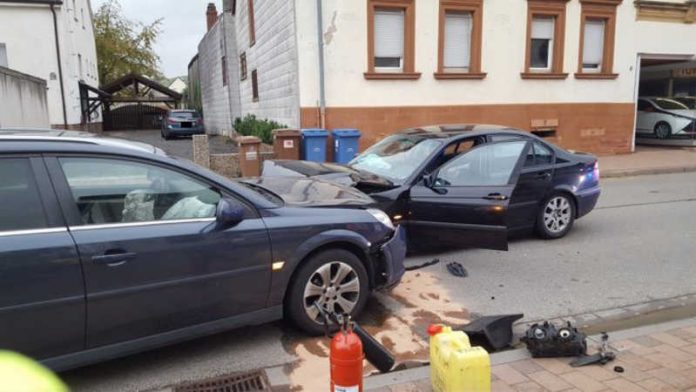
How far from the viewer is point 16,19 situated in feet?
61.8

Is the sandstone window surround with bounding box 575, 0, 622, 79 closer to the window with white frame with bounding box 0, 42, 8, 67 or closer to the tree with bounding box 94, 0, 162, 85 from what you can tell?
the window with white frame with bounding box 0, 42, 8, 67

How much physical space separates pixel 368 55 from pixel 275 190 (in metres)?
8.93

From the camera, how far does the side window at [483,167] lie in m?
5.91

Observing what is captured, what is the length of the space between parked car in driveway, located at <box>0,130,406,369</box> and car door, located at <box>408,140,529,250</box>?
65.9 inches

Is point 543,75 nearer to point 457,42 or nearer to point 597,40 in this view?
point 597,40

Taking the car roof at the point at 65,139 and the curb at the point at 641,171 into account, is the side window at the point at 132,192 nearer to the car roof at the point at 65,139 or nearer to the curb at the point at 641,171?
the car roof at the point at 65,139

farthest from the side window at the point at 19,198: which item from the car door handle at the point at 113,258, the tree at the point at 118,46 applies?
the tree at the point at 118,46

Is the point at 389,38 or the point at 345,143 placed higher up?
the point at 389,38

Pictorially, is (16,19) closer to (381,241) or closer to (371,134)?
(371,134)

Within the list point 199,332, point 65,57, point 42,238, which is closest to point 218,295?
point 199,332

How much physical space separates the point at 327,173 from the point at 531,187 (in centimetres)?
260

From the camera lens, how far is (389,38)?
13008 mm

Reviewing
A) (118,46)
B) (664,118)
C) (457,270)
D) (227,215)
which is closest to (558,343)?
(457,270)

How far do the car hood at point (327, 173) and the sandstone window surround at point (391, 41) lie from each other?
6880 millimetres
